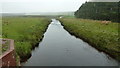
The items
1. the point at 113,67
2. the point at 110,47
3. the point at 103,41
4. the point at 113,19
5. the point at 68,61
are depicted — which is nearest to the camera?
the point at 113,67

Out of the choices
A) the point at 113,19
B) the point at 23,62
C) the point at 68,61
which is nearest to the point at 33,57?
the point at 23,62

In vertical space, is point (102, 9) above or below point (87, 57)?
above

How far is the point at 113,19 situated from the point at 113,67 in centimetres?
5129

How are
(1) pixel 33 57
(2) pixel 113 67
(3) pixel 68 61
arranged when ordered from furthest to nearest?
(1) pixel 33 57, (3) pixel 68 61, (2) pixel 113 67

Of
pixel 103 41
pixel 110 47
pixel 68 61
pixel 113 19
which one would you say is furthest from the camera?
pixel 113 19

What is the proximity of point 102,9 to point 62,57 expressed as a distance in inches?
2539

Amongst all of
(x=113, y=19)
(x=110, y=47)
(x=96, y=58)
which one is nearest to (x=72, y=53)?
(x=96, y=58)

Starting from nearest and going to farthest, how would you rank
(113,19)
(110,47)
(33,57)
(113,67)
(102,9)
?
(113,67)
(33,57)
(110,47)
(113,19)
(102,9)

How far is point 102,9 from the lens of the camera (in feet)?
286

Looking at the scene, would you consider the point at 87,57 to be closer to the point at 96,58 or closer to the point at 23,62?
the point at 96,58

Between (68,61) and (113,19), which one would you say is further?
(113,19)

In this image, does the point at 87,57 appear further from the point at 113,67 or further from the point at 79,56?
the point at 113,67

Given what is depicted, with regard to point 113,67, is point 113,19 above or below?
above

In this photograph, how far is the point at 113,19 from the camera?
7169 cm
